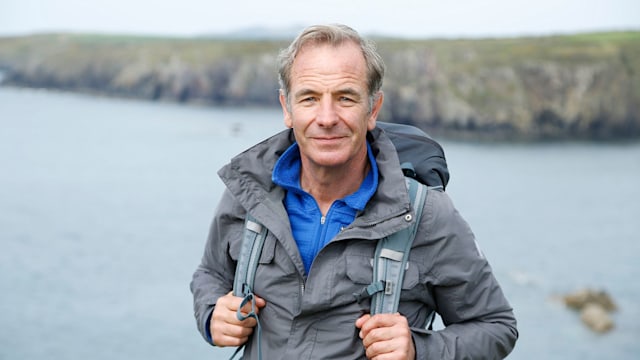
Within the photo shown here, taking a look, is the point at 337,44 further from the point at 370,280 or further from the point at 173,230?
the point at 173,230

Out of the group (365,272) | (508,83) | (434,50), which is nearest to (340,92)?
(365,272)

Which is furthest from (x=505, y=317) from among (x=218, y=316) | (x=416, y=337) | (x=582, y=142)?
(x=582, y=142)

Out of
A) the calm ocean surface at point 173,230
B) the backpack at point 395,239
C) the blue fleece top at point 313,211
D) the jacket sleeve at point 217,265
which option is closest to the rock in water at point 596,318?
the calm ocean surface at point 173,230

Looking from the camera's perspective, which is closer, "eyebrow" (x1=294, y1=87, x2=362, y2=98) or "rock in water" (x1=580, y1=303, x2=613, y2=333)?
"eyebrow" (x1=294, y1=87, x2=362, y2=98)

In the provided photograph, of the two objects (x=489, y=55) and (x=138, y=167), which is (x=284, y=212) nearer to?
(x=138, y=167)

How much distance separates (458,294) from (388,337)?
1.12 feet

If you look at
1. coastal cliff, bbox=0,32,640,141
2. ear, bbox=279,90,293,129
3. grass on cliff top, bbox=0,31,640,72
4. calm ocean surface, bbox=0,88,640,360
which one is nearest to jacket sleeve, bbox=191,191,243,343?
ear, bbox=279,90,293,129

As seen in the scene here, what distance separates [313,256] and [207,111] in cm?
10474

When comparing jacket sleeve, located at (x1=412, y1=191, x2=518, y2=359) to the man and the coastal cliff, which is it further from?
the coastal cliff

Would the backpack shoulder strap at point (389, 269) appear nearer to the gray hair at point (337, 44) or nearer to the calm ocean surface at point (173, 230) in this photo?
the gray hair at point (337, 44)

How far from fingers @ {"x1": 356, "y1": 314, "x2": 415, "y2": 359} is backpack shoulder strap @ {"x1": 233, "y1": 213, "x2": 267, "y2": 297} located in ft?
1.65

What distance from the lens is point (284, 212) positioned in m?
2.75

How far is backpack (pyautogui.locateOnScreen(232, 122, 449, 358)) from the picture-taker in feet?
8.41

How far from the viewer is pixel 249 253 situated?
276cm
